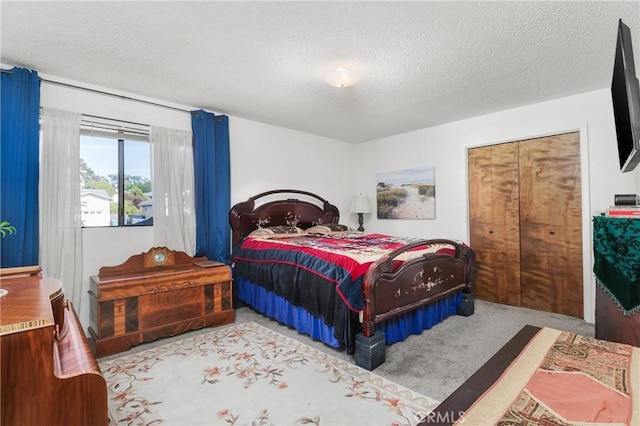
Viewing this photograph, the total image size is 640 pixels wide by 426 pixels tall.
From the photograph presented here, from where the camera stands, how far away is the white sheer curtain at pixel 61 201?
277 cm

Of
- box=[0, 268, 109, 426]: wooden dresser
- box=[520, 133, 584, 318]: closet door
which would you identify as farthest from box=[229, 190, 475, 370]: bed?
box=[0, 268, 109, 426]: wooden dresser

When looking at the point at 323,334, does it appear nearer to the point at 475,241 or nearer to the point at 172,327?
the point at 172,327

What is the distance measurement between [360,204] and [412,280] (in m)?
2.70

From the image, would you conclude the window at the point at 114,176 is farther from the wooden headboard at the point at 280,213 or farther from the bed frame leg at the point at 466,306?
the bed frame leg at the point at 466,306

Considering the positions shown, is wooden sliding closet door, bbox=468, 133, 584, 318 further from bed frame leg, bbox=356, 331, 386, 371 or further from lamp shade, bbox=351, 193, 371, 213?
bed frame leg, bbox=356, 331, 386, 371

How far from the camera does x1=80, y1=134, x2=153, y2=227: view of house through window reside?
10.3ft

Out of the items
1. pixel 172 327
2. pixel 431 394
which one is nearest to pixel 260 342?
pixel 172 327

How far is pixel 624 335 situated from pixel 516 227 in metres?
1.87

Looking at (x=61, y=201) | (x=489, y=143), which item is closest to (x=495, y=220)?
(x=489, y=143)

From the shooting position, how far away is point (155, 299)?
2.84m

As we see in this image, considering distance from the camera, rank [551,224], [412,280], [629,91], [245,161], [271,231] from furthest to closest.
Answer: [245,161] → [271,231] → [551,224] → [412,280] → [629,91]

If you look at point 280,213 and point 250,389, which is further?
point 280,213

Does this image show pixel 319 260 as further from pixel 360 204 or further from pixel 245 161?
pixel 360 204

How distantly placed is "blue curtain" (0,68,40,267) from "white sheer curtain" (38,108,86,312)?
0.08 m
